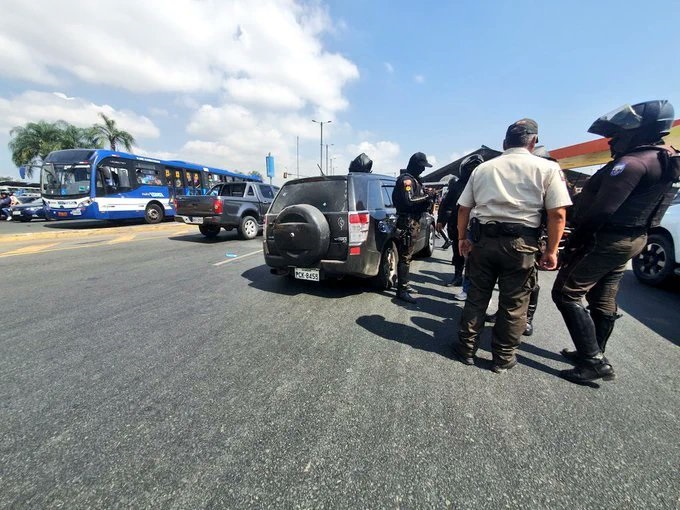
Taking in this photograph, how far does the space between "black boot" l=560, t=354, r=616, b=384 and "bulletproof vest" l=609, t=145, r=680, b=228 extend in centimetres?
104

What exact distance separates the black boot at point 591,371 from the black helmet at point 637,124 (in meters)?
1.61

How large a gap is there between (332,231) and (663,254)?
5.31 meters

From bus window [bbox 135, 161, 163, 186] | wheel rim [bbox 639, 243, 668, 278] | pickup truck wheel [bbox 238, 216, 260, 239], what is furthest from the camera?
bus window [bbox 135, 161, 163, 186]

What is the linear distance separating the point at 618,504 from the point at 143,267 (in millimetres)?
6863

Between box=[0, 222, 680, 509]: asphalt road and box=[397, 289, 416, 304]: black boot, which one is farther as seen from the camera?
box=[397, 289, 416, 304]: black boot

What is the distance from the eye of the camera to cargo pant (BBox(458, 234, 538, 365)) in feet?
7.44

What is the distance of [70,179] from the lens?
1179cm

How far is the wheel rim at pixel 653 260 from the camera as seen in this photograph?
4785 millimetres

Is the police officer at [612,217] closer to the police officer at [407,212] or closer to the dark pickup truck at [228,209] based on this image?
the police officer at [407,212]

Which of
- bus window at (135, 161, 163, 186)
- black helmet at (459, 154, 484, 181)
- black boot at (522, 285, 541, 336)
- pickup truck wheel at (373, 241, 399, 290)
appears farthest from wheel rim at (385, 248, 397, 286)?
bus window at (135, 161, 163, 186)

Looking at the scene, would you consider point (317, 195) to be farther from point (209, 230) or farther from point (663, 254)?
point (209, 230)

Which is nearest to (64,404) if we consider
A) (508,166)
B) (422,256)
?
(508,166)

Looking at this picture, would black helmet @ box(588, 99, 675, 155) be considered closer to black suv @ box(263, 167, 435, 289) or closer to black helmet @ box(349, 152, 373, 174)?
black suv @ box(263, 167, 435, 289)

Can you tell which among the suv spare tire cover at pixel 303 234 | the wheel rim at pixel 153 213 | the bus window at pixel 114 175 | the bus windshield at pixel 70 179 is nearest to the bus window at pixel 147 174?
the bus window at pixel 114 175
